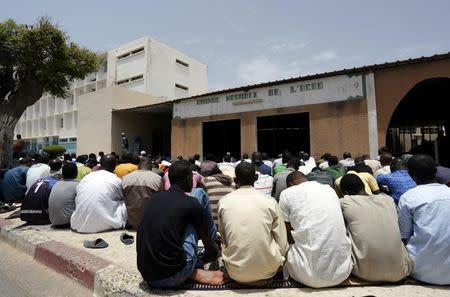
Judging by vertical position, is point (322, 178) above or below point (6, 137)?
below

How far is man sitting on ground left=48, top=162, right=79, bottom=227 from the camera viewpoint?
5520mm

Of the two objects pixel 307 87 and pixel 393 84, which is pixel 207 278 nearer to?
pixel 393 84

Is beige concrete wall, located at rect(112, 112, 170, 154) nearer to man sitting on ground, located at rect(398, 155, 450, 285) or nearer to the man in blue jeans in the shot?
the man in blue jeans

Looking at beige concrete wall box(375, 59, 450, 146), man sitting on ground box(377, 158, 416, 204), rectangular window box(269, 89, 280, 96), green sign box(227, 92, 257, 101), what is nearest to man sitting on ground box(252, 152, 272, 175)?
man sitting on ground box(377, 158, 416, 204)

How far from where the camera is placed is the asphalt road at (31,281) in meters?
3.62

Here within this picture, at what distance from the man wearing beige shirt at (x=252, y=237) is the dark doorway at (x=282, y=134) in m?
9.03

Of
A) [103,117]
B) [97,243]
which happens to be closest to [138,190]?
[97,243]

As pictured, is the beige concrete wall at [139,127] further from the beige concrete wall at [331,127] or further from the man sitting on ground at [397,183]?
the man sitting on ground at [397,183]

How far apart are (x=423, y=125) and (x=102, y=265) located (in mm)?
16532

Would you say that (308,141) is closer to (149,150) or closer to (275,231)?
(275,231)

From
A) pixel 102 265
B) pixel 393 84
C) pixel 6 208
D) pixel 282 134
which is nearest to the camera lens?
pixel 102 265

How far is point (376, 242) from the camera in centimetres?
296

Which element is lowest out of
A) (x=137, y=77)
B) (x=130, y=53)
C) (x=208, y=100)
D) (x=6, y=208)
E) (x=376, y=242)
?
(x=6, y=208)

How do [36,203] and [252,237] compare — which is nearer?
[252,237]
